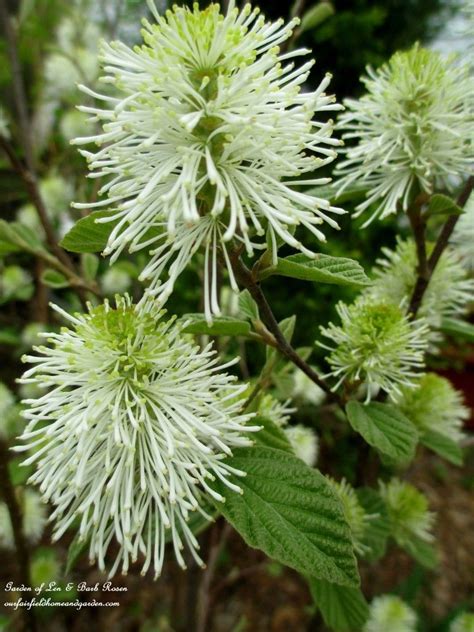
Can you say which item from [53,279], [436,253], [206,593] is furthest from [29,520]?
[436,253]

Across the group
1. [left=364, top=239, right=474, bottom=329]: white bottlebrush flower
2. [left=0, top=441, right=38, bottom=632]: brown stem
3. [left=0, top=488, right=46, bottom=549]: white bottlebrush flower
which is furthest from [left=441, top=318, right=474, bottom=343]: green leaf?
[left=0, top=488, right=46, bottom=549]: white bottlebrush flower

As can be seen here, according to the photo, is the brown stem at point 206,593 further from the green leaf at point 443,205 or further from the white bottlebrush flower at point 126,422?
the green leaf at point 443,205

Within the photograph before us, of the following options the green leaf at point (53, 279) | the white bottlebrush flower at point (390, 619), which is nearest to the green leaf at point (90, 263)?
the green leaf at point (53, 279)

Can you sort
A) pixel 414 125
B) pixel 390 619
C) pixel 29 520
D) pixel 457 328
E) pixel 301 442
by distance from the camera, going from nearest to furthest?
pixel 414 125 < pixel 457 328 < pixel 301 442 < pixel 390 619 < pixel 29 520

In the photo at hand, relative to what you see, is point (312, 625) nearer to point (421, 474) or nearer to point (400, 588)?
point (400, 588)

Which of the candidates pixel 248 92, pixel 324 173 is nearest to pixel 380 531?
pixel 248 92

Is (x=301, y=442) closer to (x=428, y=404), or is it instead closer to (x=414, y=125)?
(x=428, y=404)

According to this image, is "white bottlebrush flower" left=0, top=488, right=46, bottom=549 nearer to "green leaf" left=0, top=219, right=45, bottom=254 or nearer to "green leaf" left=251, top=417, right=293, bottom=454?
"green leaf" left=0, top=219, right=45, bottom=254
